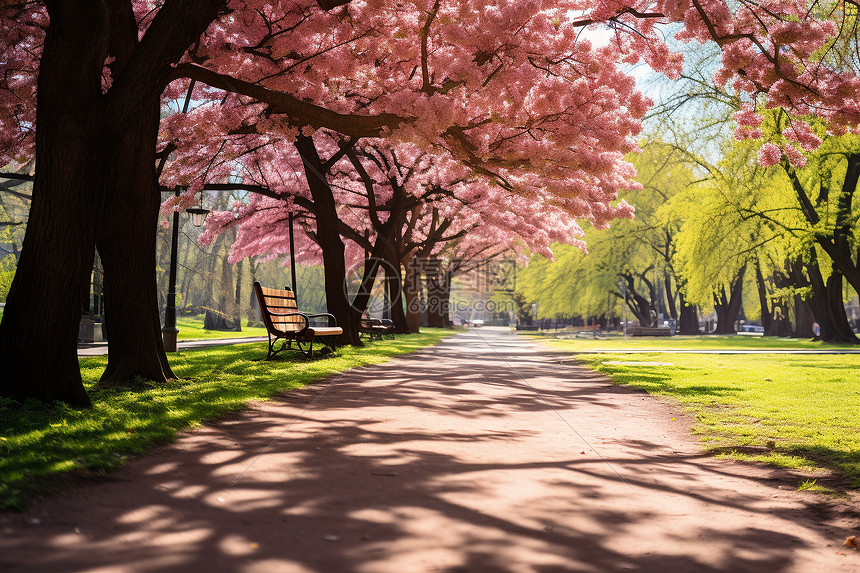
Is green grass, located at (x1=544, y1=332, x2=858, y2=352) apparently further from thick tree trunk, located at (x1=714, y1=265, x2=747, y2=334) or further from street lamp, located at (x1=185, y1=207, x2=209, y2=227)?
street lamp, located at (x1=185, y1=207, x2=209, y2=227)

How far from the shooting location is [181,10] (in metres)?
7.47

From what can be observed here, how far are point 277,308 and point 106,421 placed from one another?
8.23 metres

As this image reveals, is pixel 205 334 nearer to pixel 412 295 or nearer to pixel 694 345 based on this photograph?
pixel 412 295

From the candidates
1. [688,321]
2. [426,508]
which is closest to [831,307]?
[688,321]

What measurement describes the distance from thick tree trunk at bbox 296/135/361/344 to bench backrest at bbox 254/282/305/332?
3045mm

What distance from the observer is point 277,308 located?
47.3ft

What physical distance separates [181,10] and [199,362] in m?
7.72

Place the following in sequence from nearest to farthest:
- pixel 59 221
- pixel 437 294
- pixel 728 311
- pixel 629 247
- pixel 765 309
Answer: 1. pixel 59 221
2. pixel 629 247
3. pixel 765 309
4. pixel 728 311
5. pixel 437 294

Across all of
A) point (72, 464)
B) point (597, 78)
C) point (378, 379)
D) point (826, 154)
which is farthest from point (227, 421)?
point (826, 154)

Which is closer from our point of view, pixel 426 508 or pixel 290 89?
pixel 426 508

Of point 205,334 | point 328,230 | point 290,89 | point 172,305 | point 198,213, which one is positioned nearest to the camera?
point 290,89

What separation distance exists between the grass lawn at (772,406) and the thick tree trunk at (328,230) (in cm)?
676

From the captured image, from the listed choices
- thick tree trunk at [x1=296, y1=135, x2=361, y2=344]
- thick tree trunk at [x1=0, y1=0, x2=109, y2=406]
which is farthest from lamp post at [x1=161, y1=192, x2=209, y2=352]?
thick tree trunk at [x1=0, y1=0, x2=109, y2=406]

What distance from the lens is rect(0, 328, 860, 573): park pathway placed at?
3.30 meters
